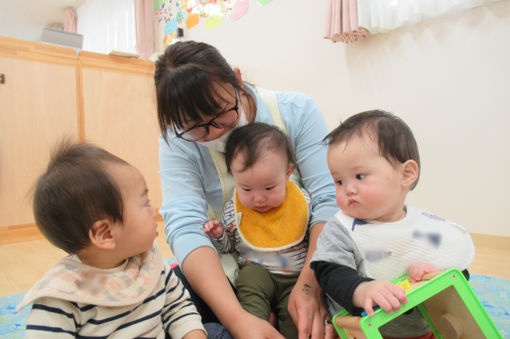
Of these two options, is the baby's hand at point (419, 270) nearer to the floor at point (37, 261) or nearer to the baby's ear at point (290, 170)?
the baby's ear at point (290, 170)

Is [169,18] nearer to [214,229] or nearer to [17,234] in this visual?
[17,234]

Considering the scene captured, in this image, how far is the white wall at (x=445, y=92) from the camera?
1.74 m

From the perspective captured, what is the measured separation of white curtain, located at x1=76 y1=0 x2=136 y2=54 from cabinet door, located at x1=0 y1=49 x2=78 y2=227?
2.01m

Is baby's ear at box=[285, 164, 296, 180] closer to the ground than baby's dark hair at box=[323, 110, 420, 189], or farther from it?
closer to the ground

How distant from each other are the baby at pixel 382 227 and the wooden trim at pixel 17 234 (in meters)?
2.35

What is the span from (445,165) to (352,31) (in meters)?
0.90

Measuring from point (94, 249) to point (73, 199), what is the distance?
106mm

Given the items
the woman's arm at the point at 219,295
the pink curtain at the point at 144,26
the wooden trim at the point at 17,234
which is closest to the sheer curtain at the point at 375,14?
the woman's arm at the point at 219,295

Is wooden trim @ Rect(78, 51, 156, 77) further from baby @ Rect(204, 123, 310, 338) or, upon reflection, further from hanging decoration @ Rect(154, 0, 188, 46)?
baby @ Rect(204, 123, 310, 338)

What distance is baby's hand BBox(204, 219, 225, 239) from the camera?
95cm

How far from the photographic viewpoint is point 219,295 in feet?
2.63

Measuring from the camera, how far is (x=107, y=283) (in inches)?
25.6

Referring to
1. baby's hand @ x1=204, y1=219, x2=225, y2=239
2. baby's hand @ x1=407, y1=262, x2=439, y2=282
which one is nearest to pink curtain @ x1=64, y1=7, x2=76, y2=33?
baby's hand @ x1=204, y1=219, x2=225, y2=239

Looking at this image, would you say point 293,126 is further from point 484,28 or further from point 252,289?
point 484,28
